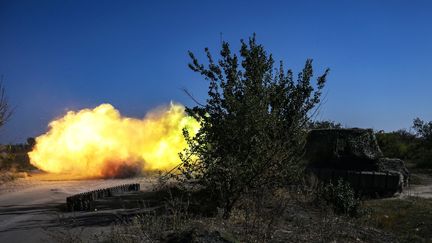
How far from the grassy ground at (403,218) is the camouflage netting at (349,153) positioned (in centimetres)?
354

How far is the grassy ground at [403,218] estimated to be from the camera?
13461 millimetres

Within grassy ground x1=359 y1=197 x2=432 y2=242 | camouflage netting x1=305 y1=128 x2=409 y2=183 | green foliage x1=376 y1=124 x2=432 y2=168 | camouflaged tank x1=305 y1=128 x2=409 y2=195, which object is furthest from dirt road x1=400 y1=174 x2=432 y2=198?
green foliage x1=376 y1=124 x2=432 y2=168

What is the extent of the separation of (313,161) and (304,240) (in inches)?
497

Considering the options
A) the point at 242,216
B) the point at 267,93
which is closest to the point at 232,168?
the point at 242,216

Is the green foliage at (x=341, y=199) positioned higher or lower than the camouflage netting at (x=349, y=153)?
lower

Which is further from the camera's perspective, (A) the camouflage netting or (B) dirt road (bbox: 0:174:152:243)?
(A) the camouflage netting

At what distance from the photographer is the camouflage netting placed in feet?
72.0

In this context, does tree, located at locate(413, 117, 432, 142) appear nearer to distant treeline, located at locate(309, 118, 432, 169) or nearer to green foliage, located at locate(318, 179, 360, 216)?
distant treeline, located at locate(309, 118, 432, 169)

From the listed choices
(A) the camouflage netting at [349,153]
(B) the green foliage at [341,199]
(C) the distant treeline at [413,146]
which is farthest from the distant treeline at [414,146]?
(B) the green foliage at [341,199]

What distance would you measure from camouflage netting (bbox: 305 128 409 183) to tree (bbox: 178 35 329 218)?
8420 mm

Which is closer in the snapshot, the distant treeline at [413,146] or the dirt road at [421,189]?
the dirt road at [421,189]

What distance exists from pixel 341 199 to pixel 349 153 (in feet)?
24.9

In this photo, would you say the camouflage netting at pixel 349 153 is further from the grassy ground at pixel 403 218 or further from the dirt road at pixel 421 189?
the grassy ground at pixel 403 218

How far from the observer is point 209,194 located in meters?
13.3
